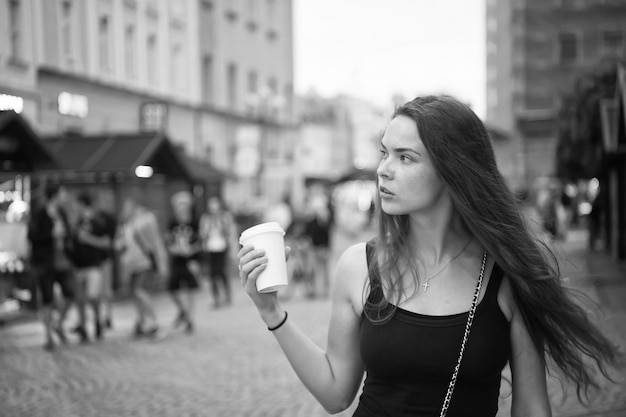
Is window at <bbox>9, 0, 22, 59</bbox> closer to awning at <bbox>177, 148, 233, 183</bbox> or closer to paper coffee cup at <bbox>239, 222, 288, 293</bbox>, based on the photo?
awning at <bbox>177, 148, 233, 183</bbox>

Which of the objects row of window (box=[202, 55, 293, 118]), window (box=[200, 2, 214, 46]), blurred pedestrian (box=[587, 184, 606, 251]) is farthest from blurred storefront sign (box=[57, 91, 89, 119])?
blurred pedestrian (box=[587, 184, 606, 251])

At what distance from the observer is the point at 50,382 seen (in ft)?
28.3

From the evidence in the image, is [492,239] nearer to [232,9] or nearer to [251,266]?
[251,266]

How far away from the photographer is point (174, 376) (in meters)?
8.84

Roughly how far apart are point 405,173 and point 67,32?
48.4ft

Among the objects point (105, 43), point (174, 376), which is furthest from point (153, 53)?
point (174, 376)

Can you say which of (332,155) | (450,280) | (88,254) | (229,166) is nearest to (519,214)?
(450,280)

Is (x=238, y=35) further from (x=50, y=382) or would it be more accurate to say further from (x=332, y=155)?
(x=332, y=155)

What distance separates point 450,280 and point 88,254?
9488mm

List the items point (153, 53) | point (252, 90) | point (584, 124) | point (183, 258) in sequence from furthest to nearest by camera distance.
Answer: point (252, 90) < point (153, 53) < point (584, 124) < point (183, 258)

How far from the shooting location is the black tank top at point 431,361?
2.40 metres

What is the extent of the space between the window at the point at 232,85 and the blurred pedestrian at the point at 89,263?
22294mm

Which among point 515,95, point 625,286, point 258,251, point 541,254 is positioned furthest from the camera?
point 515,95

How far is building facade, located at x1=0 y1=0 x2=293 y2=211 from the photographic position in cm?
1470
